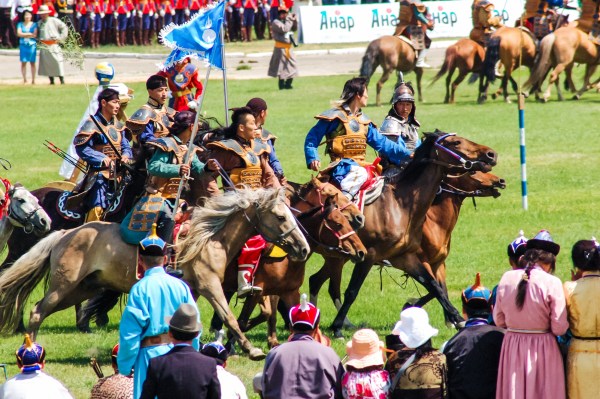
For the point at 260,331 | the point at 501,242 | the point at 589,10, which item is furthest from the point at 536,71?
the point at 260,331

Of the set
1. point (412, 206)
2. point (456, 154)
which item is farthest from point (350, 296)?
point (456, 154)

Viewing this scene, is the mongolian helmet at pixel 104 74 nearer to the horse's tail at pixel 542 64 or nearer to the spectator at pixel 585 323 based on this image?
the spectator at pixel 585 323

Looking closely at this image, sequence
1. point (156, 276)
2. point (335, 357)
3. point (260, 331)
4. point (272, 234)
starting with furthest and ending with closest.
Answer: point (260, 331), point (272, 234), point (156, 276), point (335, 357)

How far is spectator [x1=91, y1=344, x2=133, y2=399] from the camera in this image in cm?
858

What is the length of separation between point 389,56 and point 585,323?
953 inches

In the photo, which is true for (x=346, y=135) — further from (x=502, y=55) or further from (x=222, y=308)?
(x=502, y=55)

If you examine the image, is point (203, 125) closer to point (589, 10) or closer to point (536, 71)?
point (536, 71)

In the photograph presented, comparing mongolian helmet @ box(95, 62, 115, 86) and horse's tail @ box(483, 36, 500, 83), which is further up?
mongolian helmet @ box(95, 62, 115, 86)

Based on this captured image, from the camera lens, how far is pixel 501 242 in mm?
17453

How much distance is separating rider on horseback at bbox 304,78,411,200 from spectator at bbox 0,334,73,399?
613 centimetres

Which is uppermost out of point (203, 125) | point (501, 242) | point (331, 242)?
point (203, 125)

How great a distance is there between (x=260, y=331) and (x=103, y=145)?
2.58m

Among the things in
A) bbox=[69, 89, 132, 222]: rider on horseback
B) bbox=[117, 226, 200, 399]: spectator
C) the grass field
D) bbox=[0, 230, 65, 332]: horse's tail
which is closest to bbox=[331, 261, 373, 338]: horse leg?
the grass field

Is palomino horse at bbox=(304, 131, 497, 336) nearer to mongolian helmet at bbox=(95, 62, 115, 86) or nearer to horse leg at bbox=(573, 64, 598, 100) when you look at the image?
mongolian helmet at bbox=(95, 62, 115, 86)
